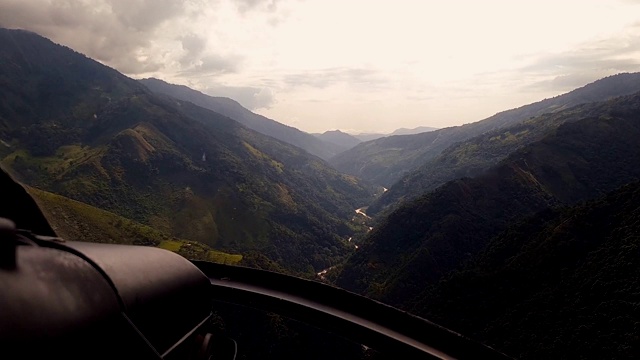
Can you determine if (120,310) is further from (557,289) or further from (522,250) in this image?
(522,250)

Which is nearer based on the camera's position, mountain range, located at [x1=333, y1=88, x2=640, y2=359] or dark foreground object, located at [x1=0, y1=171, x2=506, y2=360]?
dark foreground object, located at [x1=0, y1=171, x2=506, y2=360]

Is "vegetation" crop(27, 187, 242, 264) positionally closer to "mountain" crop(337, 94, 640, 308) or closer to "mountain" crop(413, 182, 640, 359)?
"mountain" crop(337, 94, 640, 308)

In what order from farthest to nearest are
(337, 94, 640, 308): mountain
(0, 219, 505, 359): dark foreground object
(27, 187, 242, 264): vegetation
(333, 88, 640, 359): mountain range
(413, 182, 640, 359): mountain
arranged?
(337, 94, 640, 308): mountain, (27, 187, 242, 264): vegetation, (333, 88, 640, 359): mountain range, (413, 182, 640, 359): mountain, (0, 219, 505, 359): dark foreground object

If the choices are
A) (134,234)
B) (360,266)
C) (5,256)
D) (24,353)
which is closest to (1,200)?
(5,256)

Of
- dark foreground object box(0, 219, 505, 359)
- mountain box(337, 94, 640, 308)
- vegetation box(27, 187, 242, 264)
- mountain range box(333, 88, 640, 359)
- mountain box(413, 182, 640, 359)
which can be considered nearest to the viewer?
dark foreground object box(0, 219, 505, 359)

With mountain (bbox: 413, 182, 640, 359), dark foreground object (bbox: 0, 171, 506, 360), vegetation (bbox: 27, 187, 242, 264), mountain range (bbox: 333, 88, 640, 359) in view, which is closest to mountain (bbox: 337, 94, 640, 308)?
mountain range (bbox: 333, 88, 640, 359)
